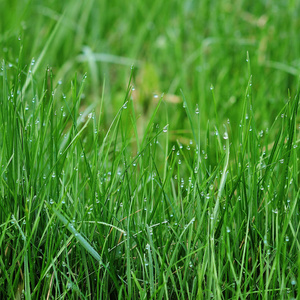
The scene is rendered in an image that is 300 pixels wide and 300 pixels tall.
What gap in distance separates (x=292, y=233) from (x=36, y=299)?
0.64 meters

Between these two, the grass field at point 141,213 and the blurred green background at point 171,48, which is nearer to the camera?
the grass field at point 141,213

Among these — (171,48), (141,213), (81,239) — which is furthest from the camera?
(171,48)

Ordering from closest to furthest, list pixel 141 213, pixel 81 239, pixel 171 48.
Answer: pixel 81 239 → pixel 141 213 → pixel 171 48

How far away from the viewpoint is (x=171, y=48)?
267cm

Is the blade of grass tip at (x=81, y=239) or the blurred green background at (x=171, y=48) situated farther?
the blurred green background at (x=171, y=48)

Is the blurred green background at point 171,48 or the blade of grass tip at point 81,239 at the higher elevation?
the blurred green background at point 171,48

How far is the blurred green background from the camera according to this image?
2.34 m

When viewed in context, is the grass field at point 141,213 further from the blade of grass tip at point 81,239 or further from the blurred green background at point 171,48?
the blurred green background at point 171,48

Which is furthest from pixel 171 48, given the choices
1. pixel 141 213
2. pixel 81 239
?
pixel 81 239

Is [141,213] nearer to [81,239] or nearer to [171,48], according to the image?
[81,239]

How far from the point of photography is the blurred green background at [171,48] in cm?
234

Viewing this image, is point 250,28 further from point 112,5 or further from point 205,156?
point 205,156

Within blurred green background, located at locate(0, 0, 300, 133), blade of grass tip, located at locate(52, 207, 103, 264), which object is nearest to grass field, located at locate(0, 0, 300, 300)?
blade of grass tip, located at locate(52, 207, 103, 264)

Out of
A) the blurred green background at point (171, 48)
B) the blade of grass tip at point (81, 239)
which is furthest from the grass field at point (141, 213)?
the blurred green background at point (171, 48)
